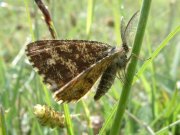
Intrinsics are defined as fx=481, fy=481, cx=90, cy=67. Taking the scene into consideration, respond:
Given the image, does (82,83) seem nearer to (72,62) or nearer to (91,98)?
(72,62)

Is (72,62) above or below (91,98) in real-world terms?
above

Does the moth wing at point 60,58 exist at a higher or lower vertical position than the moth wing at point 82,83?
higher

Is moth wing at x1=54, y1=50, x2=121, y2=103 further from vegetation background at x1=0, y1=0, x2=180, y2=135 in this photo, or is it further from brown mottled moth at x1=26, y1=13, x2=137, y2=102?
vegetation background at x1=0, y1=0, x2=180, y2=135

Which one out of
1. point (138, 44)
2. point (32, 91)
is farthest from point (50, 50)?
point (32, 91)

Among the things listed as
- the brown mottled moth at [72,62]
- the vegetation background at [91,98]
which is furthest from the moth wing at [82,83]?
the vegetation background at [91,98]

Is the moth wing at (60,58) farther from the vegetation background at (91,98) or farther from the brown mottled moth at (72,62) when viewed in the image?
the vegetation background at (91,98)

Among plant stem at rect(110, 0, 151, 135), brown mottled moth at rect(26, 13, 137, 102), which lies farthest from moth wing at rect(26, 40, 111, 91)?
plant stem at rect(110, 0, 151, 135)

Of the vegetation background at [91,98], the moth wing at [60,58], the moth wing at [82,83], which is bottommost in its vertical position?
the vegetation background at [91,98]

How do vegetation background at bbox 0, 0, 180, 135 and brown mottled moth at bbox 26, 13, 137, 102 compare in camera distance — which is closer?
brown mottled moth at bbox 26, 13, 137, 102

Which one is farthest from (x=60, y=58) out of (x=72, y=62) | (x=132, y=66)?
(x=132, y=66)
